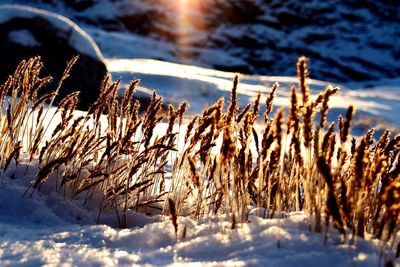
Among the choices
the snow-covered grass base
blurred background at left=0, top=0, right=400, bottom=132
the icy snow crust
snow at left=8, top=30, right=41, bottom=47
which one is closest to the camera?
the snow-covered grass base

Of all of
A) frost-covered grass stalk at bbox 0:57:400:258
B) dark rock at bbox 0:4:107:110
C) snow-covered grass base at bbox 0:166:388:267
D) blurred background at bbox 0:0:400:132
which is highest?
blurred background at bbox 0:0:400:132

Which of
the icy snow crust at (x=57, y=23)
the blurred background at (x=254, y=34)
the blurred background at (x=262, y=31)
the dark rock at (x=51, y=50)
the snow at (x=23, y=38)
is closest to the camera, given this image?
the dark rock at (x=51, y=50)

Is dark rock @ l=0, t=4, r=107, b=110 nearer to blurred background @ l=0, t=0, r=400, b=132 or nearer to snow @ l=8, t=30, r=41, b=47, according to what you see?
snow @ l=8, t=30, r=41, b=47

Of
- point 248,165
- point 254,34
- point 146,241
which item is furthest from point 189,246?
point 254,34

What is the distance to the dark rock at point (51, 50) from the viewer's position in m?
8.51

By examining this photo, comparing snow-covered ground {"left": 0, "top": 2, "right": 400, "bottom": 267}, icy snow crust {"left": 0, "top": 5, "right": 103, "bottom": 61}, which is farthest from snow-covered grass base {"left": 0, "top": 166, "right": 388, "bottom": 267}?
icy snow crust {"left": 0, "top": 5, "right": 103, "bottom": 61}

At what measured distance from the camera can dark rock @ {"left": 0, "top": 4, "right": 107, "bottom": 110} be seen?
27.9ft

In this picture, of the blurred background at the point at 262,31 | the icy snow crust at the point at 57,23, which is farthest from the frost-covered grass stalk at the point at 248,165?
the blurred background at the point at 262,31

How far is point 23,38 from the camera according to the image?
8.70 meters

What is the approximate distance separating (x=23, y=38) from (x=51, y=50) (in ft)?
1.71

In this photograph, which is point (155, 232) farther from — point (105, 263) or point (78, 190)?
point (78, 190)

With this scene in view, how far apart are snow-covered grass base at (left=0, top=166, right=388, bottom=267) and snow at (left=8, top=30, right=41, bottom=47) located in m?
7.24

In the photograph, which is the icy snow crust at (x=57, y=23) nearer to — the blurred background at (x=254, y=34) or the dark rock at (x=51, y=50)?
the dark rock at (x=51, y=50)

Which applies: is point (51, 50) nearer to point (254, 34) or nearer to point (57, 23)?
point (57, 23)
